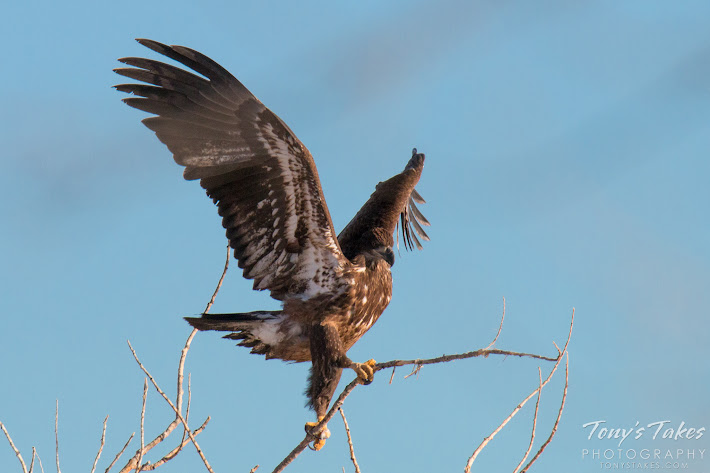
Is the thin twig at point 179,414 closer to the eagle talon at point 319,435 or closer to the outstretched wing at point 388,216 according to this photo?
the eagle talon at point 319,435

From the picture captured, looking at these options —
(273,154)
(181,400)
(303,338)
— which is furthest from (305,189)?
(181,400)

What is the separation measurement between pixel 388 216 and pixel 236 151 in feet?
7.78

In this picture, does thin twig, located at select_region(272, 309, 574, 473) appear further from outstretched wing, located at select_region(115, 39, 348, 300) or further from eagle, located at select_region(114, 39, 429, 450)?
outstretched wing, located at select_region(115, 39, 348, 300)

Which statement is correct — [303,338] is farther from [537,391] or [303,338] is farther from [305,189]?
[537,391]

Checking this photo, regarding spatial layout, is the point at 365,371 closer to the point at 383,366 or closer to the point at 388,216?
the point at 383,366

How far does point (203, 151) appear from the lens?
4.82 m

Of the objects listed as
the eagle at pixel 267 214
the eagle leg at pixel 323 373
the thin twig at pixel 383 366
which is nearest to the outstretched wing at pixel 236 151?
the eagle at pixel 267 214

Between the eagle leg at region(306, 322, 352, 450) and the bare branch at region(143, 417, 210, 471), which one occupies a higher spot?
the eagle leg at region(306, 322, 352, 450)

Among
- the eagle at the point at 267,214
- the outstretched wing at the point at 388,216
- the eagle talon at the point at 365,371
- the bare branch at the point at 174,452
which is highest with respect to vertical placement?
the outstretched wing at the point at 388,216

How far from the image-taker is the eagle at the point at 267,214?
4785mm

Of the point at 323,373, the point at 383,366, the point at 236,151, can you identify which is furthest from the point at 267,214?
the point at 383,366

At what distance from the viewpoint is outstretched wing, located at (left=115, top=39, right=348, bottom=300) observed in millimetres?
4762

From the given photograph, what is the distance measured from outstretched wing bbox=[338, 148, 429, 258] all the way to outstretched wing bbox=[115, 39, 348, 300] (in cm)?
108

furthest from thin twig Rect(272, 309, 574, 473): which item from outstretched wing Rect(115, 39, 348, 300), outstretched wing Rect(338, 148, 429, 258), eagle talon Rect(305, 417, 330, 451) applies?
outstretched wing Rect(338, 148, 429, 258)
